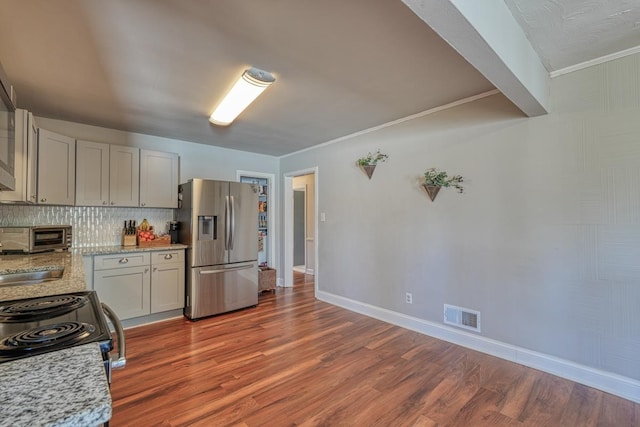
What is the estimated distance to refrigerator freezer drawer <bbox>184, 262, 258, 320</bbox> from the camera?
3.54 meters

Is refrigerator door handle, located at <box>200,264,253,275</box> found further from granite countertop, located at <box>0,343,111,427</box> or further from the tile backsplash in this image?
granite countertop, located at <box>0,343,111,427</box>

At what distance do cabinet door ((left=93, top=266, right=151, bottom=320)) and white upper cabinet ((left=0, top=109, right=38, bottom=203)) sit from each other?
3.06 feet

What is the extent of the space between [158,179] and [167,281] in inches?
50.6

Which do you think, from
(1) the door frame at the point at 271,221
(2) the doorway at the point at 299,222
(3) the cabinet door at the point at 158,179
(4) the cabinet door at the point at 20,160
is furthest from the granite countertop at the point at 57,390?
(2) the doorway at the point at 299,222

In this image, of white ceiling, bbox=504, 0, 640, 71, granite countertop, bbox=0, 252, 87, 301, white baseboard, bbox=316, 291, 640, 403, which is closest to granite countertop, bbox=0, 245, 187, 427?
granite countertop, bbox=0, 252, 87, 301

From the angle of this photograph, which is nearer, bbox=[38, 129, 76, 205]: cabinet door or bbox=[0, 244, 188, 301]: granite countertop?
bbox=[0, 244, 188, 301]: granite countertop

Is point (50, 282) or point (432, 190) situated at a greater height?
point (432, 190)

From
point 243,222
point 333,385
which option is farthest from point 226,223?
point 333,385

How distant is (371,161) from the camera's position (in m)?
3.63

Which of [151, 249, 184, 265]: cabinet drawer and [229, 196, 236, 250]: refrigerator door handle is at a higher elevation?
[229, 196, 236, 250]: refrigerator door handle

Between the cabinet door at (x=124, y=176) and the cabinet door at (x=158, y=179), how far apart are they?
0.06 m

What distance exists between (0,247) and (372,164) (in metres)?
3.67

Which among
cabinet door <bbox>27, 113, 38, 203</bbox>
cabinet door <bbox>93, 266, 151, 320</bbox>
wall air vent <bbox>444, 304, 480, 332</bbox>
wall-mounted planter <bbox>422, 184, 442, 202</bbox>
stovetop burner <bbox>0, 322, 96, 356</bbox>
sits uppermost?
cabinet door <bbox>27, 113, 38, 203</bbox>

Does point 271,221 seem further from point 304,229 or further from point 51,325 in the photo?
point 51,325
